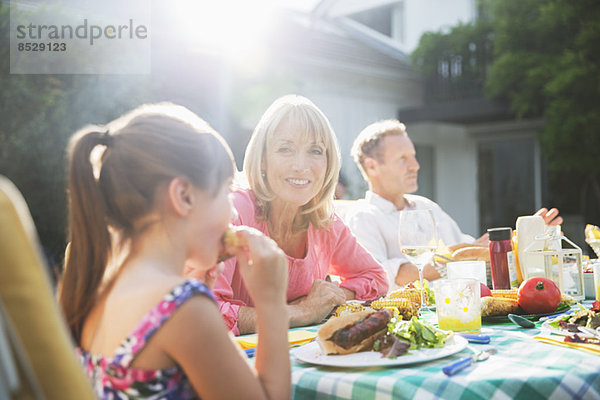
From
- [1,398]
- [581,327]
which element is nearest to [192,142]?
[1,398]

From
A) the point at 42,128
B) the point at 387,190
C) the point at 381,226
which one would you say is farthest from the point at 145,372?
the point at 42,128

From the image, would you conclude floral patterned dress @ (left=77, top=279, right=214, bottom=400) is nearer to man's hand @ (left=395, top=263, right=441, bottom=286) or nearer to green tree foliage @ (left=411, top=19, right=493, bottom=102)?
man's hand @ (left=395, top=263, right=441, bottom=286)

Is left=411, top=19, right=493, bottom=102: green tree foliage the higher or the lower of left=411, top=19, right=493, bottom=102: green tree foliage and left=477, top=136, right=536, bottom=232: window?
the higher

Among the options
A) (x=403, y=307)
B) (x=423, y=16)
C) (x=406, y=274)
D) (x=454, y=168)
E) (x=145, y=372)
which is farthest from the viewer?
(x=423, y=16)

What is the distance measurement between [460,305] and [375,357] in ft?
1.39

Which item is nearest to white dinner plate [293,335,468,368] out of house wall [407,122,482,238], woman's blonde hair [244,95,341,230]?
woman's blonde hair [244,95,341,230]

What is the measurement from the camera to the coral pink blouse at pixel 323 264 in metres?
2.42

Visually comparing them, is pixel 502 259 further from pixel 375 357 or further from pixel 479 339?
pixel 375 357

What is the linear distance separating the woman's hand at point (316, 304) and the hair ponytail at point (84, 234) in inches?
33.3

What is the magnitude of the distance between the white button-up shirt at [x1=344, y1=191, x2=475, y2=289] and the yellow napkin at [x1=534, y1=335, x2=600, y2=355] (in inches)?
83.6

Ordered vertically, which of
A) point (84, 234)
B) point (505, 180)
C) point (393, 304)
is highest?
point (505, 180)

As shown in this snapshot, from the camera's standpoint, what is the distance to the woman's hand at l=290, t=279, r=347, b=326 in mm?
1998

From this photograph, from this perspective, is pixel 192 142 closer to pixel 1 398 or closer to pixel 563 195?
pixel 1 398

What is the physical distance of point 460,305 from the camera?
1.71 metres
